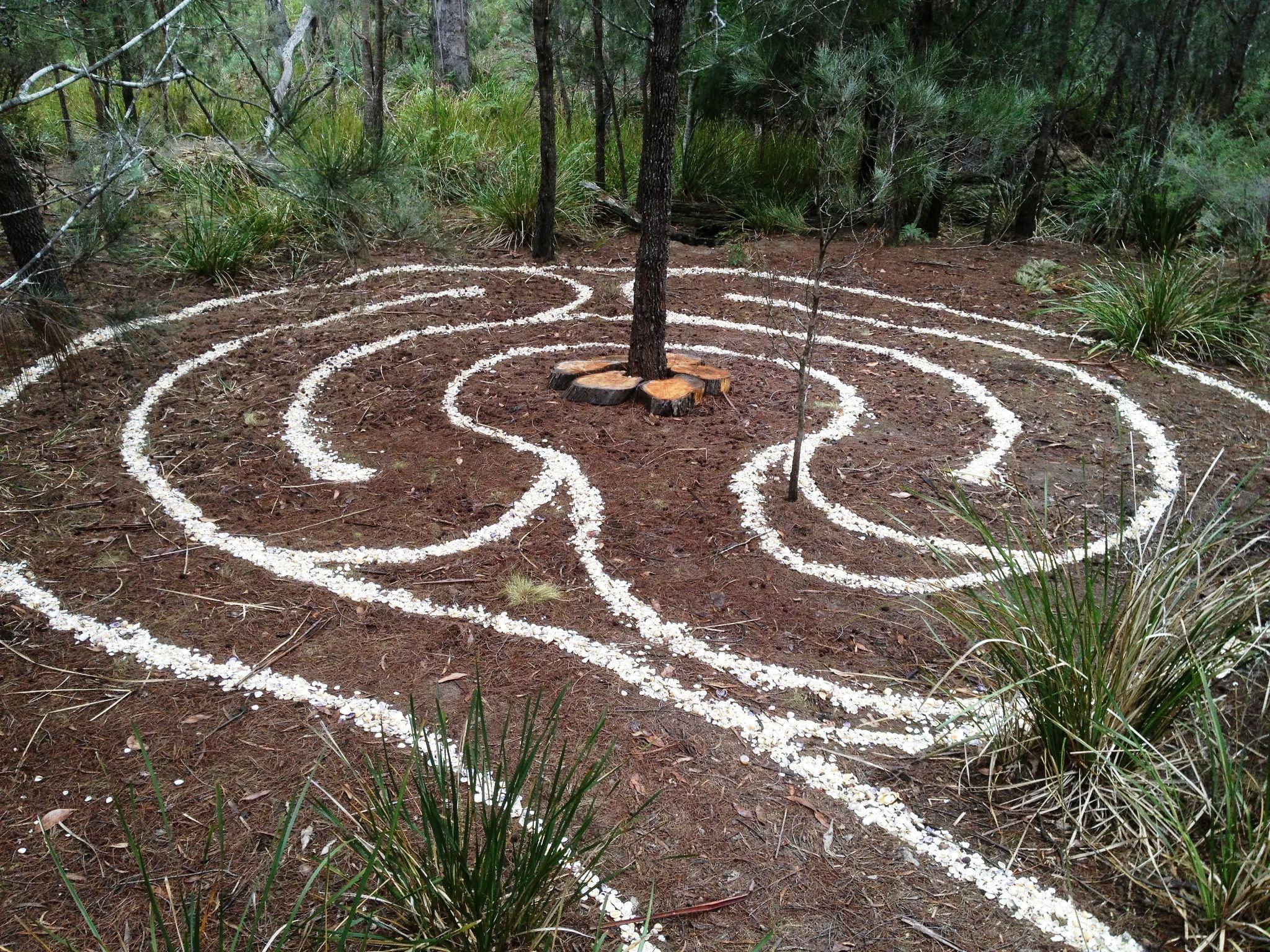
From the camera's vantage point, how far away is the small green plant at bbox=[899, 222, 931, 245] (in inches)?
325

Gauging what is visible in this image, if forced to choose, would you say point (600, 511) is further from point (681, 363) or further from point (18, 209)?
point (18, 209)

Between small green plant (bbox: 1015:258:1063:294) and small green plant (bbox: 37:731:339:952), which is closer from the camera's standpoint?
small green plant (bbox: 37:731:339:952)

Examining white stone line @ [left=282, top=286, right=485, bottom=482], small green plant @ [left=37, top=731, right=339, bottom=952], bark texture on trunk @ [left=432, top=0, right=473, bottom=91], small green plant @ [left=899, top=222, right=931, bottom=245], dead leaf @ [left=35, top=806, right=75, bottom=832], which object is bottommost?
white stone line @ [left=282, top=286, right=485, bottom=482]

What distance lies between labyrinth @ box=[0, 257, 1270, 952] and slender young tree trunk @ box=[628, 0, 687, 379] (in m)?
0.45

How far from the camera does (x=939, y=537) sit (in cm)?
379

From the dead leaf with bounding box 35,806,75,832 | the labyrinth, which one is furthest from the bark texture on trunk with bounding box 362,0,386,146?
the dead leaf with bounding box 35,806,75,832

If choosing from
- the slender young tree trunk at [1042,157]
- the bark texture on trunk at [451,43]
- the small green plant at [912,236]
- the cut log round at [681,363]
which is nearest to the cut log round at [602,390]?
the cut log round at [681,363]

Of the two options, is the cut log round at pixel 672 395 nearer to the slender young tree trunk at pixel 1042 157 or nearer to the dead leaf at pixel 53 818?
the dead leaf at pixel 53 818

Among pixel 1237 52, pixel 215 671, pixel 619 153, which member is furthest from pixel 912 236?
pixel 215 671

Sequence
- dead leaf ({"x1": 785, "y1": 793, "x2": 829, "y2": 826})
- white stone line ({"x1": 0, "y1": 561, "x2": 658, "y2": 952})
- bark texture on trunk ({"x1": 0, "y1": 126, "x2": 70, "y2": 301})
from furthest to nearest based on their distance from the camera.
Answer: bark texture on trunk ({"x1": 0, "y1": 126, "x2": 70, "y2": 301}) → white stone line ({"x1": 0, "y1": 561, "x2": 658, "y2": 952}) → dead leaf ({"x1": 785, "y1": 793, "x2": 829, "y2": 826})

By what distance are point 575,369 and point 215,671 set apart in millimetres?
2692

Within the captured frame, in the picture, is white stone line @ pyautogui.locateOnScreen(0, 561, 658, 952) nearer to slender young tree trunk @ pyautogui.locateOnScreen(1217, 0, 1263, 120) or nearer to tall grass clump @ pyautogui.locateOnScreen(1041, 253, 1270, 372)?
tall grass clump @ pyautogui.locateOnScreen(1041, 253, 1270, 372)

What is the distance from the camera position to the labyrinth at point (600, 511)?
2762 millimetres

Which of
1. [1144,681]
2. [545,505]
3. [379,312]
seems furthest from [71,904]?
[379,312]
